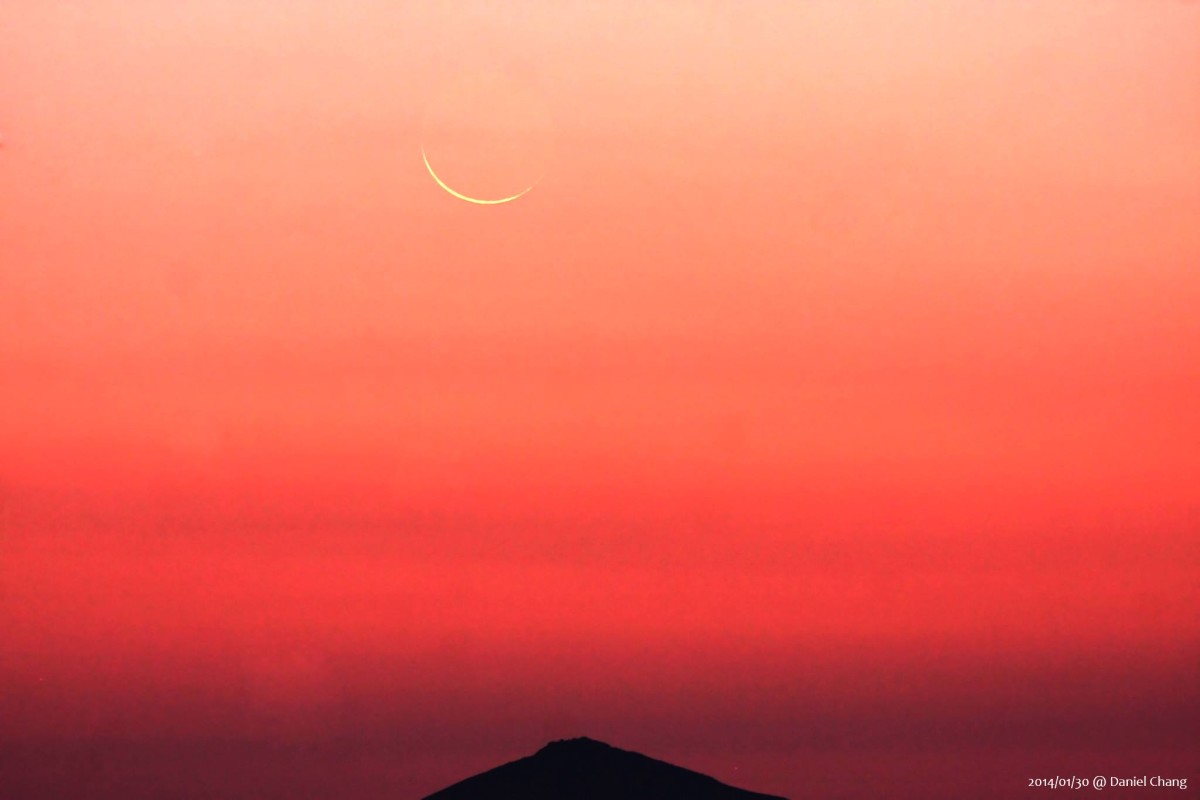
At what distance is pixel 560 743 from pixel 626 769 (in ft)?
9.39

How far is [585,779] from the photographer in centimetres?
3925

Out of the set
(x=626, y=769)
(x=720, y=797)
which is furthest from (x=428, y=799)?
(x=720, y=797)

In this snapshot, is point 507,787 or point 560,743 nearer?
point 507,787

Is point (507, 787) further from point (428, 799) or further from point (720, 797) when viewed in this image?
point (720, 797)

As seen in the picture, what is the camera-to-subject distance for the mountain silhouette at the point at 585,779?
38500 mm

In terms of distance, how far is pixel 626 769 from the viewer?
40.9 meters

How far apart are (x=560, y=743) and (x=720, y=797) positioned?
20.2 ft

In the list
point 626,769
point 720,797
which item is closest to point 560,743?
point 626,769

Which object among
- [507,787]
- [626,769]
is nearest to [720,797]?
[626,769]

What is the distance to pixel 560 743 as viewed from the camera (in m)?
42.4

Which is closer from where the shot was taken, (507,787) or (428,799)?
(507,787)

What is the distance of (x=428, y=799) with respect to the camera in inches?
1639

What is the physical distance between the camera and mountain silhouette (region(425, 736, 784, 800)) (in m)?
38.5

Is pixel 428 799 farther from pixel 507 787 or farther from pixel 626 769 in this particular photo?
pixel 626 769
